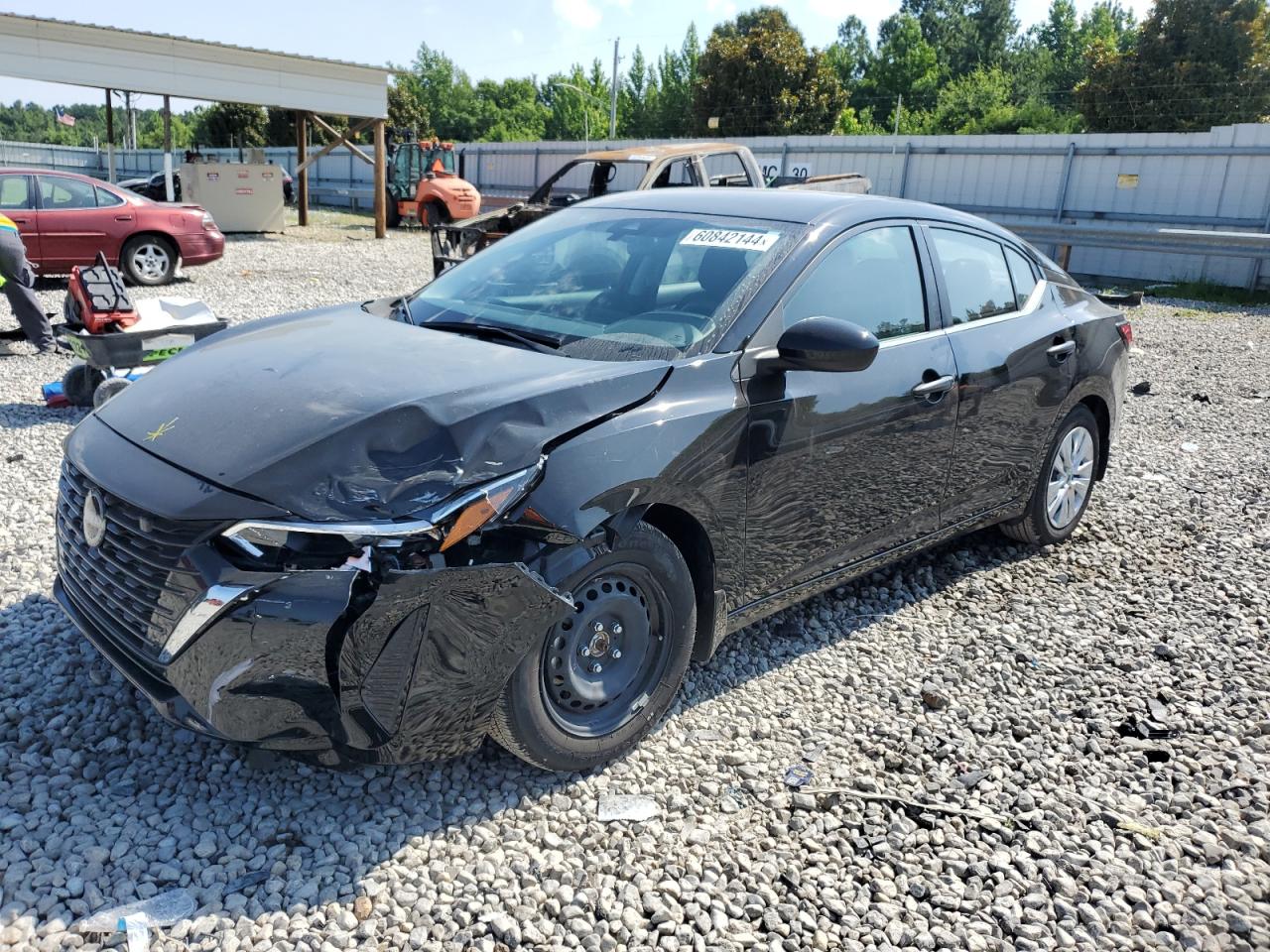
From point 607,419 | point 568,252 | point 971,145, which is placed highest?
point 971,145

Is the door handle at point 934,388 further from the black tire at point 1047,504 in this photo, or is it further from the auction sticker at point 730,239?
the black tire at point 1047,504

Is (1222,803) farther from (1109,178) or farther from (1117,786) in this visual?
(1109,178)

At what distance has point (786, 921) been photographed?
266cm

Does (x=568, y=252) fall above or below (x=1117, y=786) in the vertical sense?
above

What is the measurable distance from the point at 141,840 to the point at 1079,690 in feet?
10.8

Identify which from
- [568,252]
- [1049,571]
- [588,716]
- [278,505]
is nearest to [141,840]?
[278,505]

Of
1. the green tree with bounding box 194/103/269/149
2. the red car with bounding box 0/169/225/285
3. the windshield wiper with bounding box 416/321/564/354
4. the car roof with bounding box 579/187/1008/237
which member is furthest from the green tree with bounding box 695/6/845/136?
the windshield wiper with bounding box 416/321/564/354

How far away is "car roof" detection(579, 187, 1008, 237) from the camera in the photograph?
4.00 metres

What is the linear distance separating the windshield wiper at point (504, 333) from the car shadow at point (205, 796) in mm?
1359

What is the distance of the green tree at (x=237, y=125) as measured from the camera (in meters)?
59.6

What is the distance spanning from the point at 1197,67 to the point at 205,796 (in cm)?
4790

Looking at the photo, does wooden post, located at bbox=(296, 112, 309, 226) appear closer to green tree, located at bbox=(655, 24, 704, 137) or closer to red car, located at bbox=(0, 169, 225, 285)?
red car, located at bbox=(0, 169, 225, 285)

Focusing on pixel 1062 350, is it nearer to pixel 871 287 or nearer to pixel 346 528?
pixel 871 287

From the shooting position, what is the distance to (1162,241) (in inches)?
645
